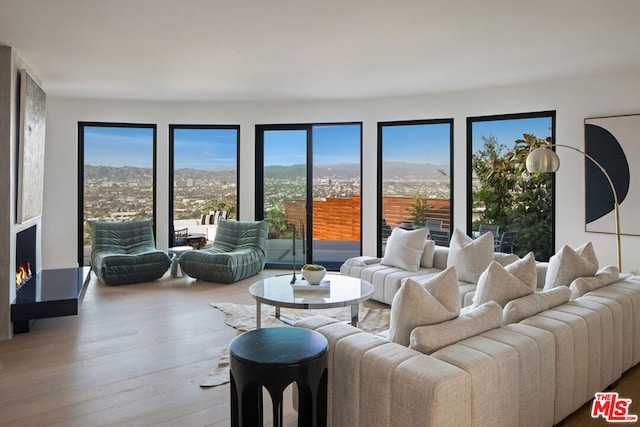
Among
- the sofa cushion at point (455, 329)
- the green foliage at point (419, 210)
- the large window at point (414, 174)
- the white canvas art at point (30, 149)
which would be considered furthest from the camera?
the green foliage at point (419, 210)

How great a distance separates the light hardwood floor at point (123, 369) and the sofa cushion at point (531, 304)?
0.64 m

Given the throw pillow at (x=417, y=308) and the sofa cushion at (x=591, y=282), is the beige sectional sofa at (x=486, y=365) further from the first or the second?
the sofa cushion at (x=591, y=282)

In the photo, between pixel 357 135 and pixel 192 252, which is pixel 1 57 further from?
pixel 357 135

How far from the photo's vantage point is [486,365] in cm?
205

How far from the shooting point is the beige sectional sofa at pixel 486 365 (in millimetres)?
1931

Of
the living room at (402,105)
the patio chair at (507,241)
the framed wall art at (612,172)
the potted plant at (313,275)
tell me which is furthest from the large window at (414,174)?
the potted plant at (313,275)

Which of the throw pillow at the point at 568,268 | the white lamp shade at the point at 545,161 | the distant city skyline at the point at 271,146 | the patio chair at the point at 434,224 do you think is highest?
the distant city skyline at the point at 271,146

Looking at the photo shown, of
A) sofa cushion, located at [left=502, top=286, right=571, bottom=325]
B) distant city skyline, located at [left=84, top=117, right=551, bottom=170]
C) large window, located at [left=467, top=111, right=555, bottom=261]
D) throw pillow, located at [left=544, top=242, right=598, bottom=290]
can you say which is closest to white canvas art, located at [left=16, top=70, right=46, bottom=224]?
distant city skyline, located at [left=84, top=117, right=551, bottom=170]

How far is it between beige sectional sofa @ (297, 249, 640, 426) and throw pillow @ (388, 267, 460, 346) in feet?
0.23

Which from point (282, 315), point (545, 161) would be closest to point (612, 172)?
point (545, 161)

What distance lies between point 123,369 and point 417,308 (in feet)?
7.76

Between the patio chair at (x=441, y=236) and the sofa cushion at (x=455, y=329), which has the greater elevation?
the patio chair at (x=441, y=236)

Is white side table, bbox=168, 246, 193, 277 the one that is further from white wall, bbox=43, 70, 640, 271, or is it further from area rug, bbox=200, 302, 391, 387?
area rug, bbox=200, 302, 391, 387

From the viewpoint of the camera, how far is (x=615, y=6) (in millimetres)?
3342
